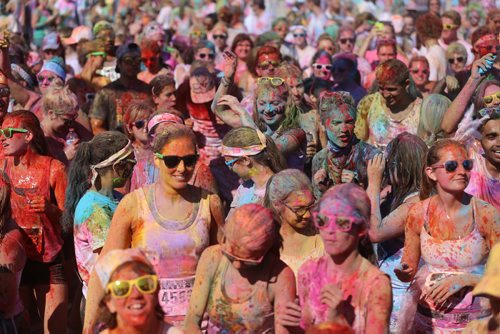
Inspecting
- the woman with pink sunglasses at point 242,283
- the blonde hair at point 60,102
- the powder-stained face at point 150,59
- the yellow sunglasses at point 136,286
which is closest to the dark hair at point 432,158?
the woman with pink sunglasses at point 242,283

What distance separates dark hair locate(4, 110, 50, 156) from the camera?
8914 mm

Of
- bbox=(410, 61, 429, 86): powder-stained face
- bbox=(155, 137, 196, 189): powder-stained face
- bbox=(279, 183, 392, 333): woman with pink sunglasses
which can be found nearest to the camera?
bbox=(279, 183, 392, 333): woman with pink sunglasses

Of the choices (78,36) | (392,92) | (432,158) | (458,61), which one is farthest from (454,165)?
(78,36)

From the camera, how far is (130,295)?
18.2 ft

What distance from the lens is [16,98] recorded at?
38.1 ft

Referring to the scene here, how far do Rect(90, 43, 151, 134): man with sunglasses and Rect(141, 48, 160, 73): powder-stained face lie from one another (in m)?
1.19

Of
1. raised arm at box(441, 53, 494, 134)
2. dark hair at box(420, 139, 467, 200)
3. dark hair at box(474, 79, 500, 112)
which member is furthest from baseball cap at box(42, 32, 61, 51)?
dark hair at box(420, 139, 467, 200)

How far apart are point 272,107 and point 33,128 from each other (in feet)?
6.78

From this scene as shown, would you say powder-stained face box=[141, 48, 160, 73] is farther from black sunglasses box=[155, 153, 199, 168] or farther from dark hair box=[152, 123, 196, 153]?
black sunglasses box=[155, 153, 199, 168]

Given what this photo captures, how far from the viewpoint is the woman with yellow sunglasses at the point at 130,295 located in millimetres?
5555

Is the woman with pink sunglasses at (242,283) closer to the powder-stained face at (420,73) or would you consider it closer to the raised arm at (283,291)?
the raised arm at (283,291)

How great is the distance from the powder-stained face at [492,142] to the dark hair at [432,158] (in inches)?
→ 26.0

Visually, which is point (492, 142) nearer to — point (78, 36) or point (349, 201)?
point (349, 201)

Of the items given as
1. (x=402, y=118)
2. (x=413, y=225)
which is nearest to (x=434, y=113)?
(x=402, y=118)
